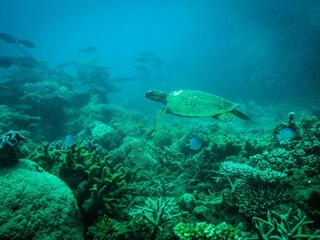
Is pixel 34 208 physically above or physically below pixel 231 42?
below

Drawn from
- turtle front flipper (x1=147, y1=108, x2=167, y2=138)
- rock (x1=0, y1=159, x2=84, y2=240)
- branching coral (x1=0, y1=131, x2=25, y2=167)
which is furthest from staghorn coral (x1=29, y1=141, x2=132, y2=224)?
turtle front flipper (x1=147, y1=108, x2=167, y2=138)

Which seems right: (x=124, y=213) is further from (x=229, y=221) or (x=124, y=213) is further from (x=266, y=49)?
(x=266, y=49)

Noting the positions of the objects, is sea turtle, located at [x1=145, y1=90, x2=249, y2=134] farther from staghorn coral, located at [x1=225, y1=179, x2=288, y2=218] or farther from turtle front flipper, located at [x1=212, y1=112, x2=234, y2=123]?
staghorn coral, located at [x1=225, y1=179, x2=288, y2=218]

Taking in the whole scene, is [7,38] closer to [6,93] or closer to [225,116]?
[6,93]

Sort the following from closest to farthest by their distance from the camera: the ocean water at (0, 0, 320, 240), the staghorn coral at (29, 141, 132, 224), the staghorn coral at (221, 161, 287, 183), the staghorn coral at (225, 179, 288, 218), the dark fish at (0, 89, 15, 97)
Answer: the ocean water at (0, 0, 320, 240), the staghorn coral at (29, 141, 132, 224), the staghorn coral at (225, 179, 288, 218), the staghorn coral at (221, 161, 287, 183), the dark fish at (0, 89, 15, 97)

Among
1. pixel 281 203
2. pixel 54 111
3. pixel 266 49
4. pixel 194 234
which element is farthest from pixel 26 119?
pixel 266 49

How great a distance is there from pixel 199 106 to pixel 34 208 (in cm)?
468

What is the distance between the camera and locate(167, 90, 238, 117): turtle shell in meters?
5.31

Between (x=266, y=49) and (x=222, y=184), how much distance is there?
38.3 meters

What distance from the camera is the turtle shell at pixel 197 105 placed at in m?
5.31

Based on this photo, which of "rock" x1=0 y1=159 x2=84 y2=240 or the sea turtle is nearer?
"rock" x1=0 y1=159 x2=84 y2=240

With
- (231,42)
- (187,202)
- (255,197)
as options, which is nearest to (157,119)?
(187,202)

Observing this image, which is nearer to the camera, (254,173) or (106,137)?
(254,173)

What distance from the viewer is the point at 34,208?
6.46 ft
